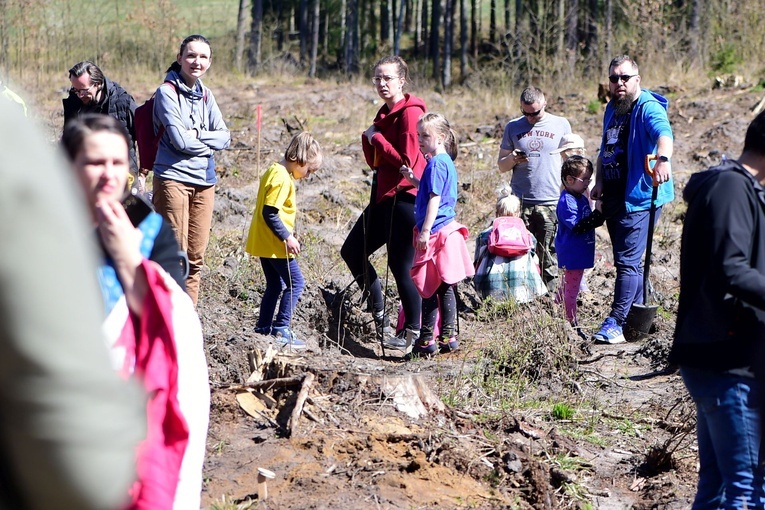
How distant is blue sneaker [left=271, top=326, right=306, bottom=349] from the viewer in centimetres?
627

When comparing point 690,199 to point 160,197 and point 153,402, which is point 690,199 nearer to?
point 153,402

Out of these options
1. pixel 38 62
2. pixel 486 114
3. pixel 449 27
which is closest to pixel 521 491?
pixel 486 114

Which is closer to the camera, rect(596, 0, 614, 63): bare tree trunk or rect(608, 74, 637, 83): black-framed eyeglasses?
rect(608, 74, 637, 83): black-framed eyeglasses

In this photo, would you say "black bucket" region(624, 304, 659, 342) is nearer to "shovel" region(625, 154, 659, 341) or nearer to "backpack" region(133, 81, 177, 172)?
"shovel" region(625, 154, 659, 341)

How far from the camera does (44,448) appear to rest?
0.99 metres

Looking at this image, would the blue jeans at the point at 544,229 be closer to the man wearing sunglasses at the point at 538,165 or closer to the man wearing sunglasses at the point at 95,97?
the man wearing sunglasses at the point at 538,165

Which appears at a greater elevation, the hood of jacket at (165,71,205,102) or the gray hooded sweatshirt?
the hood of jacket at (165,71,205,102)

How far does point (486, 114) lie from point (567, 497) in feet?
41.4

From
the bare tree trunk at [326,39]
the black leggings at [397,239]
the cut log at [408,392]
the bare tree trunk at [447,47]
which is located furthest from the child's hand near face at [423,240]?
the bare tree trunk at [326,39]

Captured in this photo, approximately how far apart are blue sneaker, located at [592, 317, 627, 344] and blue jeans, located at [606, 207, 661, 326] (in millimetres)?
57

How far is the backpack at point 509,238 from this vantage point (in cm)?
736

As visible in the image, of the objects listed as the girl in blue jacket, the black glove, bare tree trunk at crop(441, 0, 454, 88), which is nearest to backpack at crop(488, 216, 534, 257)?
the girl in blue jacket

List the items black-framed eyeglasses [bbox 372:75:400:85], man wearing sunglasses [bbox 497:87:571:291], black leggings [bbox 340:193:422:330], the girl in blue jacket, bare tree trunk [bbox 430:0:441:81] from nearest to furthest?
black-framed eyeglasses [bbox 372:75:400:85], black leggings [bbox 340:193:422:330], the girl in blue jacket, man wearing sunglasses [bbox 497:87:571:291], bare tree trunk [bbox 430:0:441:81]

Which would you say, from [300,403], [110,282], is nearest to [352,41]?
[300,403]
